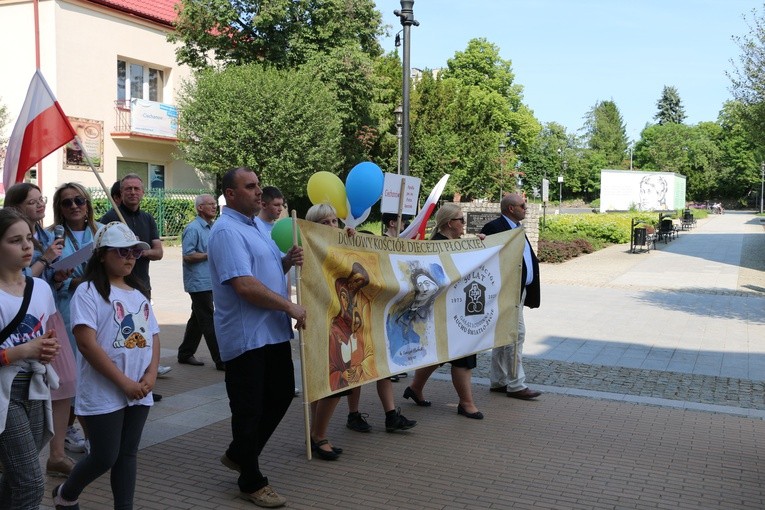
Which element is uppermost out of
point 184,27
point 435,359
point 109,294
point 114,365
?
point 184,27

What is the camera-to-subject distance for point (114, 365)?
3674 mm

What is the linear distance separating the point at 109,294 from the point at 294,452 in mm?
2457

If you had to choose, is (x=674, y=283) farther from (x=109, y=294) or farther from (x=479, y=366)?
(x=109, y=294)

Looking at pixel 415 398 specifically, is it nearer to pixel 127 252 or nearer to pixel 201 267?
pixel 201 267

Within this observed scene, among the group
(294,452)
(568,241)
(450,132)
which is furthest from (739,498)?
(450,132)

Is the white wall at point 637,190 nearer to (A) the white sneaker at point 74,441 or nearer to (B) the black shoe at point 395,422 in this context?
(B) the black shoe at point 395,422

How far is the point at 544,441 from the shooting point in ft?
19.9

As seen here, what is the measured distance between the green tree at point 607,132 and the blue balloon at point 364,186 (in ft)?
371

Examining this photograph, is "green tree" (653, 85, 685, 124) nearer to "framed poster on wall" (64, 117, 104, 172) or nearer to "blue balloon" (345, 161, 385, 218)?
"framed poster on wall" (64, 117, 104, 172)

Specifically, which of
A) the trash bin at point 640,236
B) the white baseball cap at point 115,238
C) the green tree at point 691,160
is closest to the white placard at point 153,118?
the trash bin at point 640,236

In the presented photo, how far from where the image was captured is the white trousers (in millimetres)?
7477

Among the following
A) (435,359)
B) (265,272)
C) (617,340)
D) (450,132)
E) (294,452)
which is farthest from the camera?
(450,132)

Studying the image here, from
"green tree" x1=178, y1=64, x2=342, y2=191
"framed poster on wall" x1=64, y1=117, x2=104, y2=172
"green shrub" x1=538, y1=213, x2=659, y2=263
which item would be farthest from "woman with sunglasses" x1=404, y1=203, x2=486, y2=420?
"framed poster on wall" x1=64, y1=117, x2=104, y2=172

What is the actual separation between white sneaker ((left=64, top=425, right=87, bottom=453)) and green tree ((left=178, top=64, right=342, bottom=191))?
2336cm
